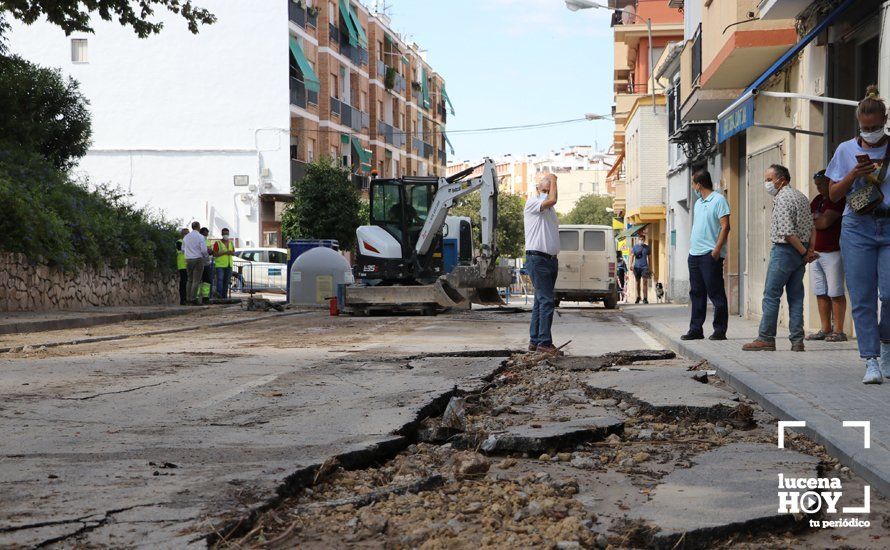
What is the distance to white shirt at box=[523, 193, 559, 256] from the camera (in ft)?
34.8

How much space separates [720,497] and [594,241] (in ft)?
75.6

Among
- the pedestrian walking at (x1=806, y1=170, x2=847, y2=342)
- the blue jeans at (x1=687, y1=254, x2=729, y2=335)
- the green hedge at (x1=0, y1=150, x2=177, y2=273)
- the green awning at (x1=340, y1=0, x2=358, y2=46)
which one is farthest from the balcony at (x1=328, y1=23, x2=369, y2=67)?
the pedestrian walking at (x1=806, y1=170, x2=847, y2=342)

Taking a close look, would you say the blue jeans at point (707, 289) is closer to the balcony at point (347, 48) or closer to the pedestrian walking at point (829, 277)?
the pedestrian walking at point (829, 277)

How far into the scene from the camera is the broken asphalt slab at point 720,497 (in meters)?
3.68

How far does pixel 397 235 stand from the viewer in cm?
2258

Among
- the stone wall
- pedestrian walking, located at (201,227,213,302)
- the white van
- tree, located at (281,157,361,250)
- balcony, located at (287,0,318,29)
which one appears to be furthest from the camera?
balcony, located at (287,0,318,29)

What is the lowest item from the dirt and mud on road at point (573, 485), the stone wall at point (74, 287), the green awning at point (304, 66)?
the dirt and mud on road at point (573, 485)

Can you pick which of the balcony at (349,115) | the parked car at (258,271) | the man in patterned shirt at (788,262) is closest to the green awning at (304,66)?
the balcony at (349,115)

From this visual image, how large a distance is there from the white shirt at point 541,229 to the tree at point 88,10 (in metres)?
7.74

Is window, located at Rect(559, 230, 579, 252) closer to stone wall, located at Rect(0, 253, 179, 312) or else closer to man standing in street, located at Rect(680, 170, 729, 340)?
stone wall, located at Rect(0, 253, 179, 312)

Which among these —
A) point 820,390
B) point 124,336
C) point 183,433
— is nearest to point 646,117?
point 124,336

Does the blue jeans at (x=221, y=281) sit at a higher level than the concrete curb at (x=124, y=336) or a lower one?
higher

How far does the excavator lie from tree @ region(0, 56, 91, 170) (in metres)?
7.99

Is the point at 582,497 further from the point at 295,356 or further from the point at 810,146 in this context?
the point at 810,146
